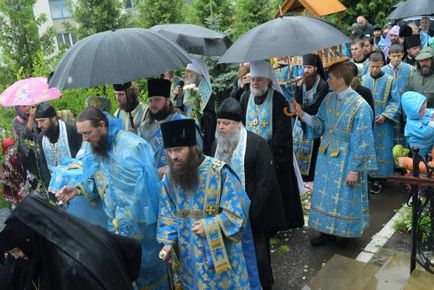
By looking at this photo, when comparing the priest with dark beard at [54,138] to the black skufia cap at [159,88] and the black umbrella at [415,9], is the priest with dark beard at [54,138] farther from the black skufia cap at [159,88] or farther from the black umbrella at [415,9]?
the black umbrella at [415,9]

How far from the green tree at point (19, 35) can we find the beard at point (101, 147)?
6687 mm

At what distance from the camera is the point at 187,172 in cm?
313

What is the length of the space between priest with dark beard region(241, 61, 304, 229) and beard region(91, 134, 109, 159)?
1.91 meters

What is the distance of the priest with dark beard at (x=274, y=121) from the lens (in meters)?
4.77

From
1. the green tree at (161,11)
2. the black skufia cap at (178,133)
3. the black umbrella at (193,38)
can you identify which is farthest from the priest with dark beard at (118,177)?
the green tree at (161,11)

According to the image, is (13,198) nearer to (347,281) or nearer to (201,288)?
(201,288)

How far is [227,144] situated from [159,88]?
1029mm

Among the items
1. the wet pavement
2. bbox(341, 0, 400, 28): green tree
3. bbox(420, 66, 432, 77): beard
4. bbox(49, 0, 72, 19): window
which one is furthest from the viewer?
bbox(49, 0, 72, 19): window

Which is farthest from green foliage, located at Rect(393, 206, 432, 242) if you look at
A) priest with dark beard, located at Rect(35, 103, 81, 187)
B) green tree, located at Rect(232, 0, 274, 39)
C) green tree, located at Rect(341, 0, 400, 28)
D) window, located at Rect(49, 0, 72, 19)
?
window, located at Rect(49, 0, 72, 19)

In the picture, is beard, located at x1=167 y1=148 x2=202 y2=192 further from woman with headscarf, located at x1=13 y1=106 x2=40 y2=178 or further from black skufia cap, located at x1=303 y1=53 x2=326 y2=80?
woman with headscarf, located at x1=13 y1=106 x2=40 y2=178

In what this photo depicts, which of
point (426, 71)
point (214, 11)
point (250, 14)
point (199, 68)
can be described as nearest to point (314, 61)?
point (199, 68)

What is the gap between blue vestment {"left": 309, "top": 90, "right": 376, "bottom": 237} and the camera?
4520 millimetres

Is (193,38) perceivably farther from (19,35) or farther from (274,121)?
(19,35)

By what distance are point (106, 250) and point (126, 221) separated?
118 cm
